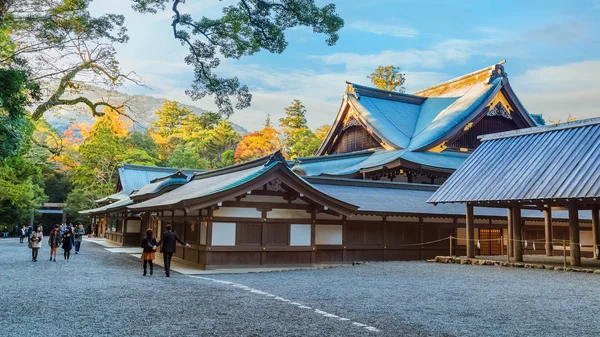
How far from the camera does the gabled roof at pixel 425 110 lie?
29.0 m

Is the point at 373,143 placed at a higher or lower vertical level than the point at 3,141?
higher

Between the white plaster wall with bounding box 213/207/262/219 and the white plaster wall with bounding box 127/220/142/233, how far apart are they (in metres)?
19.0

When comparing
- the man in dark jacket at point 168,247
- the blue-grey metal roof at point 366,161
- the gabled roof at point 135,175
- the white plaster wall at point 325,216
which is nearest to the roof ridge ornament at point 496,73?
the blue-grey metal roof at point 366,161

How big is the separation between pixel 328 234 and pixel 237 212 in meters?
4.51

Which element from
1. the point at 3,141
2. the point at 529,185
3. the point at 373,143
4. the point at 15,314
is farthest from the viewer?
the point at 373,143

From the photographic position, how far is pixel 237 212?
16609 mm

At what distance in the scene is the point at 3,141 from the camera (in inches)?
338

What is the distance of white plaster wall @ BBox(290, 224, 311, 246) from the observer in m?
17.7

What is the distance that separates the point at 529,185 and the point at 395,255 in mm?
6867

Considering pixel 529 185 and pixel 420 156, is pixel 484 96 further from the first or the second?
pixel 529 185

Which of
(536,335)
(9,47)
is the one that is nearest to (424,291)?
(536,335)

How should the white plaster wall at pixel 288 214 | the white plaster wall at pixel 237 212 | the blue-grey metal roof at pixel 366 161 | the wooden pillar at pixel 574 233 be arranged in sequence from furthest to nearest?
the blue-grey metal roof at pixel 366 161 → the white plaster wall at pixel 288 214 → the white plaster wall at pixel 237 212 → the wooden pillar at pixel 574 233

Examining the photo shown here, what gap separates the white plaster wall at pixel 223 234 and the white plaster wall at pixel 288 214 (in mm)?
1501

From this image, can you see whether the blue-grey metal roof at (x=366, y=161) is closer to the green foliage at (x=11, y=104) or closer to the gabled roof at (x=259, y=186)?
the gabled roof at (x=259, y=186)
